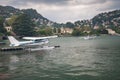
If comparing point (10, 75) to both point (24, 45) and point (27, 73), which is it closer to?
point (27, 73)

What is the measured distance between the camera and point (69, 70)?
153 ft

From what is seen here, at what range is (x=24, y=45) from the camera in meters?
98.1

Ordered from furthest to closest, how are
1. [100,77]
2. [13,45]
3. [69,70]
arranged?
[13,45] → [69,70] → [100,77]

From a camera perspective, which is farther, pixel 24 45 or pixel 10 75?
pixel 24 45

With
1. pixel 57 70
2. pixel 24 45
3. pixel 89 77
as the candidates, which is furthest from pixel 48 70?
pixel 24 45

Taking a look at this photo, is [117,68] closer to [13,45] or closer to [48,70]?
[48,70]

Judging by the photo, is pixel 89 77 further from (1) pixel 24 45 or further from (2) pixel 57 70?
(1) pixel 24 45

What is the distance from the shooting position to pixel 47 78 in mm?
40938

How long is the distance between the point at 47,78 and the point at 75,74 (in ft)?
14.7

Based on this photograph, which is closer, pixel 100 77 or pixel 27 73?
pixel 100 77

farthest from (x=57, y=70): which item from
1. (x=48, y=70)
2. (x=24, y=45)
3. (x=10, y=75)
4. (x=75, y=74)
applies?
(x=24, y=45)

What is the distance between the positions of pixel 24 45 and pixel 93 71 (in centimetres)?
5589

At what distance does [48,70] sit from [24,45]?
51.7 meters

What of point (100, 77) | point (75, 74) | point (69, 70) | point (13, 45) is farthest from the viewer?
point (13, 45)
